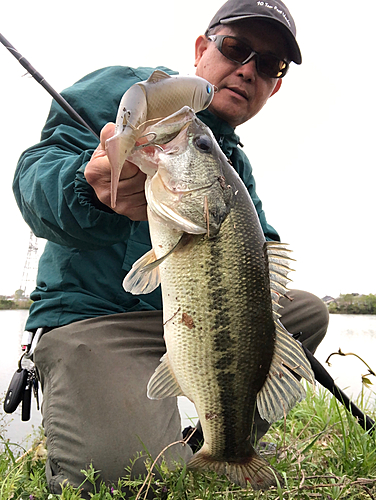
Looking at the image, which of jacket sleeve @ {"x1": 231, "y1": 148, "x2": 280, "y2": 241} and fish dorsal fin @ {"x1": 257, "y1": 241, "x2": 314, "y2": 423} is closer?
fish dorsal fin @ {"x1": 257, "y1": 241, "x2": 314, "y2": 423}

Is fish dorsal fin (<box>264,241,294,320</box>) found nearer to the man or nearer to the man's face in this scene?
the man

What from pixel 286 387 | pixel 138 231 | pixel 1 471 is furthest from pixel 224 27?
pixel 1 471

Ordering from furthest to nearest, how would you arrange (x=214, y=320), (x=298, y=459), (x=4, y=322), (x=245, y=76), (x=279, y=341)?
(x=4, y=322), (x=245, y=76), (x=298, y=459), (x=279, y=341), (x=214, y=320)

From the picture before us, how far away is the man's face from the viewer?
299 cm

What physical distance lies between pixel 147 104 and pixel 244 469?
5.23 ft

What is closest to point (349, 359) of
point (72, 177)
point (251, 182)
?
point (251, 182)

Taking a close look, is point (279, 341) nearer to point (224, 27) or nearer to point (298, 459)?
point (298, 459)

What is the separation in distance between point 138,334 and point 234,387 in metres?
1.18

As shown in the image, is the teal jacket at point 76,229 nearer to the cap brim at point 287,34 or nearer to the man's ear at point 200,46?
the man's ear at point 200,46

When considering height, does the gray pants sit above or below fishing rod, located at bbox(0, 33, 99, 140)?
below

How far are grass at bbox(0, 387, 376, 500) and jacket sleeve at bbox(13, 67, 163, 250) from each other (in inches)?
49.4

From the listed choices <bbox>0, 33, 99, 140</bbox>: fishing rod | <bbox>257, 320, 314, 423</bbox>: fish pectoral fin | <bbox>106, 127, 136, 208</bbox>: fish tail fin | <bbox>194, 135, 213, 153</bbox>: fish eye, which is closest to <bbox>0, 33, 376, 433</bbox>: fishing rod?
<bbox>0, 33, 99, 140</bbox>: fishing rod

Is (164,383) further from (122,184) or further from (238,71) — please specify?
(238,71)

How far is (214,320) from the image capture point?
170 cm
